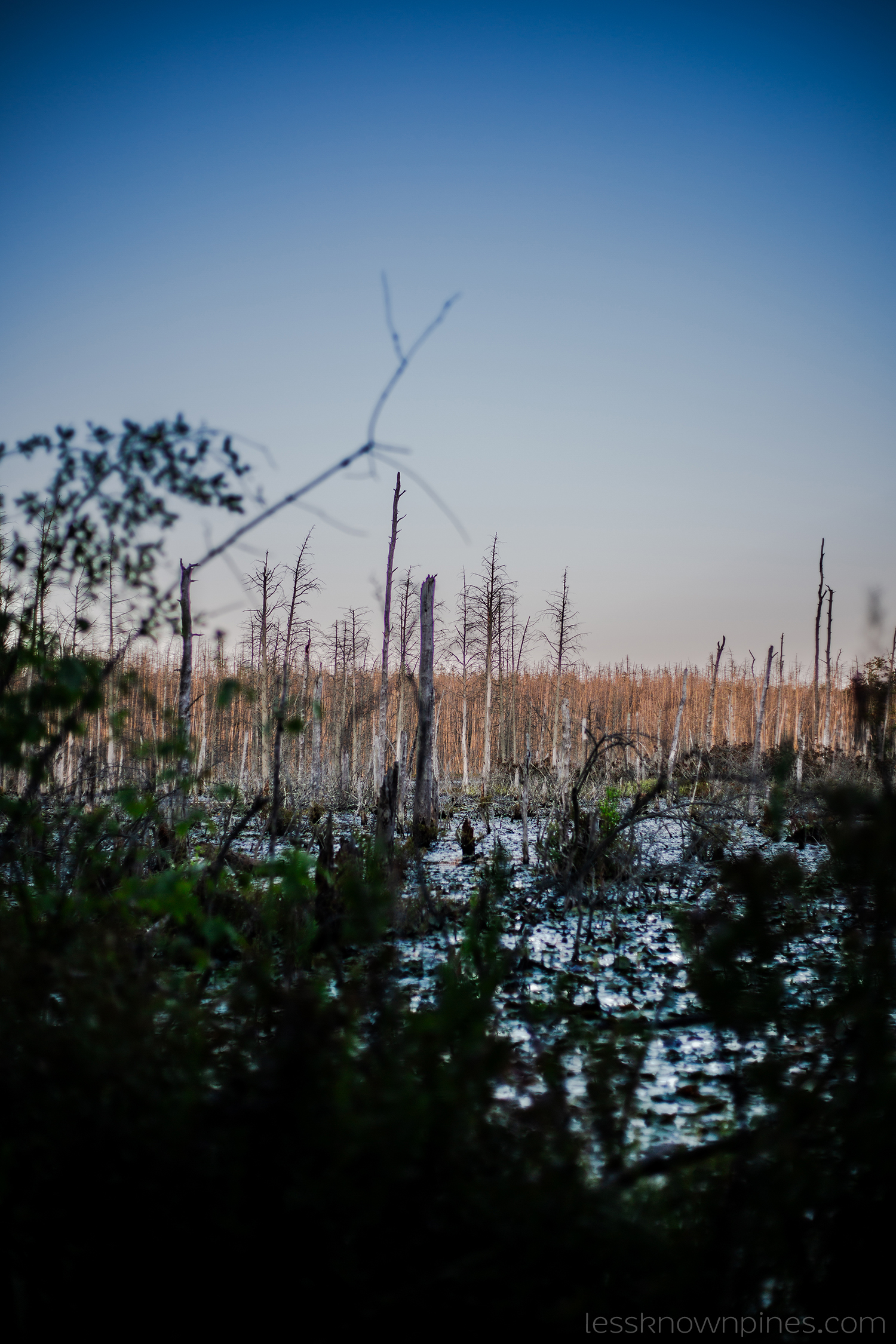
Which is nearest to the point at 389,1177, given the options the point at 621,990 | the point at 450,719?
the point at 621,990

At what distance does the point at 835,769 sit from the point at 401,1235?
13.5 m

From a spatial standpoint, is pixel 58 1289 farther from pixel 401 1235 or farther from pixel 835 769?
pixel 835 769

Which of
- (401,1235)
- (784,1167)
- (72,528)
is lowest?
(401,1235)

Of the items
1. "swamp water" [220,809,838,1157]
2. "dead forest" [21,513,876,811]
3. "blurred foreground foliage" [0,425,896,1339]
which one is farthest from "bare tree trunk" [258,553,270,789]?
"blurred foreground foliage" [0,425,896,1339]

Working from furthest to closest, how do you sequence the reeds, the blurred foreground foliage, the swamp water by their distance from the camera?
the reeds < the swamp water < the blurred foreground foliage

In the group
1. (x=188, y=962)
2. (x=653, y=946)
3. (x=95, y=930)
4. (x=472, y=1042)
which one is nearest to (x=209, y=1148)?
(x=472, y=1042)

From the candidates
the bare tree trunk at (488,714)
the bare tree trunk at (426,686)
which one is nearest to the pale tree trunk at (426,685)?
the bare tree trunk at (426,686)

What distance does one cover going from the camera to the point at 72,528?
6.81ft

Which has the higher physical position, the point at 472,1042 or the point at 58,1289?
the point at 472,1042

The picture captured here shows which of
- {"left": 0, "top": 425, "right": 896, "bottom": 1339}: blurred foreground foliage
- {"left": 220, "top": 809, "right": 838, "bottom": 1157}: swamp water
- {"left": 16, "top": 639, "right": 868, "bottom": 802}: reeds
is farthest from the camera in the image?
{"left": 16, "top": 639, "right": 868, "bottom": 802}: reeds

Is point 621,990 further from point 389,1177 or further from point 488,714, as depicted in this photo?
point 488,714

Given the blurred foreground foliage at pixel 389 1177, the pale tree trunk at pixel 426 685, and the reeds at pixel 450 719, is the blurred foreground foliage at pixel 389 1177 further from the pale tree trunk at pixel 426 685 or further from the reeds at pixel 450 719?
the pale tree trunk at pixel 426 685

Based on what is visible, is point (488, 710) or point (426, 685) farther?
point (488, 710)

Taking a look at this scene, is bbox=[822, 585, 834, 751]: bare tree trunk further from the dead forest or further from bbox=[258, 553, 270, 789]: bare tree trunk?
bbox=[258, 553, 270, 789]: bare tree trunk
